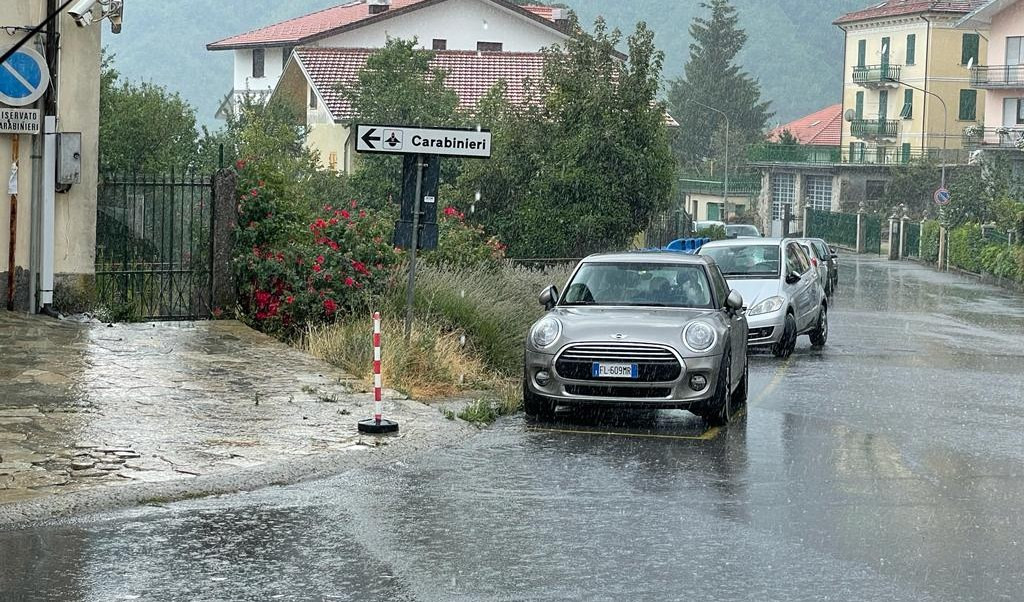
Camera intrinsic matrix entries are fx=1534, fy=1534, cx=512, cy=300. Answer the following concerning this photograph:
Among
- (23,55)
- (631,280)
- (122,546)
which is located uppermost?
(23,55)

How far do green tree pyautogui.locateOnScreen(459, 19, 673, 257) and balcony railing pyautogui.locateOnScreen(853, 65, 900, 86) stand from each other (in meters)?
70.6

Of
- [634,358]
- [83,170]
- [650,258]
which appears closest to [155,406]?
[634,358]

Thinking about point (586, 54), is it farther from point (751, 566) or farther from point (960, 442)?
point (751, 566)

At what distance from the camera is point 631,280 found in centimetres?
1492

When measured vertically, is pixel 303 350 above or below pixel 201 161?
below

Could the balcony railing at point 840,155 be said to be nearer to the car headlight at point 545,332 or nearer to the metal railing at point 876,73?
the metal railing at point 876,73

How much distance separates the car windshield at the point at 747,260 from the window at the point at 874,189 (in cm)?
7697

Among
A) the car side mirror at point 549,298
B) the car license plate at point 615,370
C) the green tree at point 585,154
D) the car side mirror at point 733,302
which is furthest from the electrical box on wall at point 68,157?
the green tree at point 585,154

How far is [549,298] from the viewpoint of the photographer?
1455 centimetres

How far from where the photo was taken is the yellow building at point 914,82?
9694 centimetres

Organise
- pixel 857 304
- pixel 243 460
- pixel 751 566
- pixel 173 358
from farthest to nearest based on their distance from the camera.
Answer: pixel 857 304
pixel 173 358
pixel 243 460
pixel 751 566

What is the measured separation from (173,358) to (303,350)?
73.8 inches

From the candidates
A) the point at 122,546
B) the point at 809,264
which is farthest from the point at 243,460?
the point at 809,264

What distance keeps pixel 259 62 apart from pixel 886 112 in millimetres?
42027
